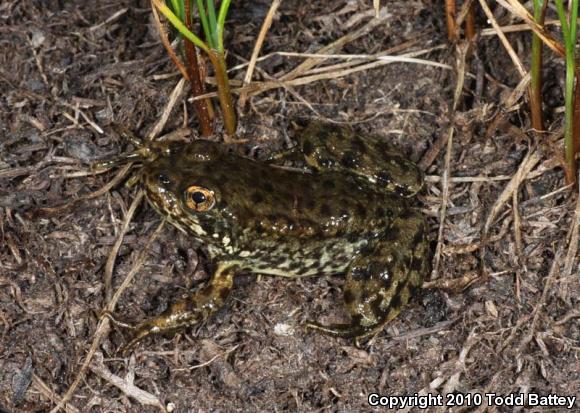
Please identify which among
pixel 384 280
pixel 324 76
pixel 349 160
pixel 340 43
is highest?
pixel 340 43

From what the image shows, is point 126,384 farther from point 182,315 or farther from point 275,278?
point 275,278

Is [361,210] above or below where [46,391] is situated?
above

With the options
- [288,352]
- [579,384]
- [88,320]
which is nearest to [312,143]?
[288,352]

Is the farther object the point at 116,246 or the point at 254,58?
the point at 254,58

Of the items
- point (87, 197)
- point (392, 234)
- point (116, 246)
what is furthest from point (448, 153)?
point (87, 197)

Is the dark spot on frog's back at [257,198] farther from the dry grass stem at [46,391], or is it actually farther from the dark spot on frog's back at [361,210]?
the dry grass stem at [46,391]

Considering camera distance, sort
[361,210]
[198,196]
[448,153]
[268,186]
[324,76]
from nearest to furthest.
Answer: [198,196] → [268,186] → [361,210] → [448,153] → [324,76]

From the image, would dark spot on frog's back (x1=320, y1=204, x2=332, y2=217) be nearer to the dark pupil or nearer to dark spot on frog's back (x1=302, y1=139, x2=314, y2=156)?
dark spot on frog's back (x1=302, y1=139, x2=314, y2=156)
